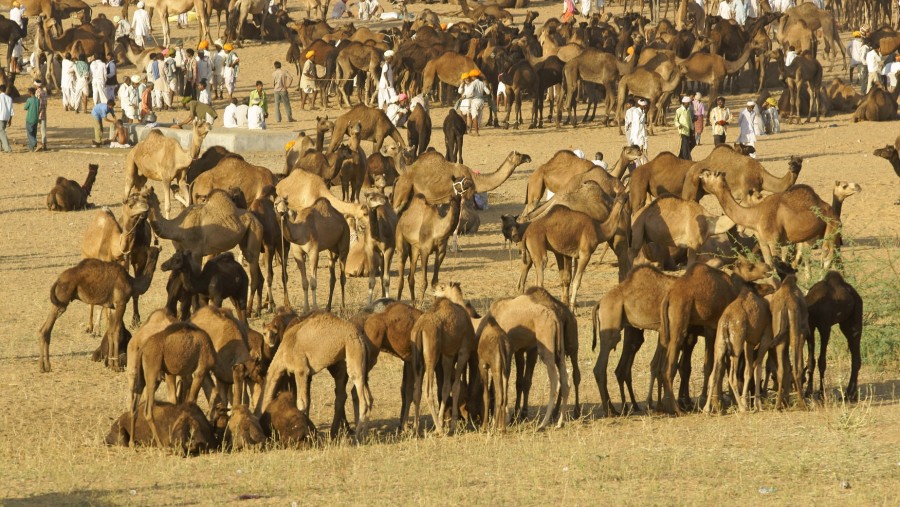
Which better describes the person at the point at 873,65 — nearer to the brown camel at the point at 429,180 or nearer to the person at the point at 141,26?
the brown camel at the point at 429,180

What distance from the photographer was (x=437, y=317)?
11.0 meters

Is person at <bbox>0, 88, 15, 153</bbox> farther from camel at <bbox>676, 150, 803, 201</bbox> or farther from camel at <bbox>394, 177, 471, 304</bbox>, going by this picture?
camel at <bbox>676, 150, 803, 201</bbox>

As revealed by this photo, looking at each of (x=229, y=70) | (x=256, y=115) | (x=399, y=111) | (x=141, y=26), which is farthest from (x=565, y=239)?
(x=141, y=26)

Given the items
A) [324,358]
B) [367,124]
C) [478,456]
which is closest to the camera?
[478,456]

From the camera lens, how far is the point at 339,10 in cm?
4675

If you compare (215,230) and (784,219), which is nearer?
(215,230)

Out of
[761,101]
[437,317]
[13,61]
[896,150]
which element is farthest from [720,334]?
[13,61]

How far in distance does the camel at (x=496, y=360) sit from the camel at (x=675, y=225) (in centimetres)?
652

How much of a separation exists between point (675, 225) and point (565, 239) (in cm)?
164

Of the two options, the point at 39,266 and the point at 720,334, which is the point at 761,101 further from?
the point at 720,334

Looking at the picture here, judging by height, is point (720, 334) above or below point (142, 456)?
above

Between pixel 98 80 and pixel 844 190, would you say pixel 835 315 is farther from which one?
pixel 98 80

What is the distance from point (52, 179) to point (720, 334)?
57.6ft

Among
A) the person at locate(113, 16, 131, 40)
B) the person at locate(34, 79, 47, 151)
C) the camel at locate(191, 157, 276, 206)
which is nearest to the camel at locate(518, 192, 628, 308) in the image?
the camel at locate(191, 157, 276, 206)
